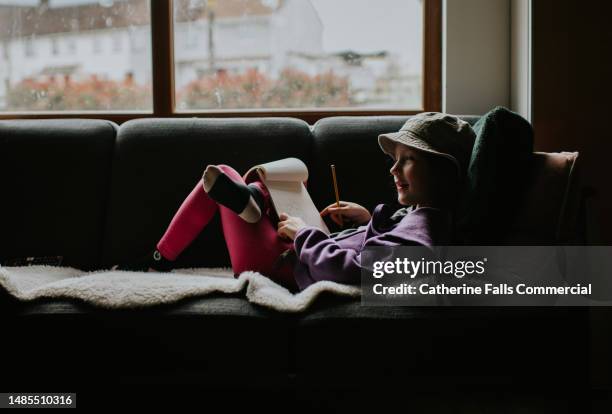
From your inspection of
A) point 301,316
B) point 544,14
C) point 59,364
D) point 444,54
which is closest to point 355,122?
point 444,54

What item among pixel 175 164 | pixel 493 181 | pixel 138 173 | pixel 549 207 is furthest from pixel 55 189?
pixel 549 207

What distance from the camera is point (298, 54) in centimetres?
229

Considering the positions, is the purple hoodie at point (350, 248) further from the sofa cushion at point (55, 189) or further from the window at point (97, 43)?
the window at point (97, 43)

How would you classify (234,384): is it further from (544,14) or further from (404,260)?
(544,14)

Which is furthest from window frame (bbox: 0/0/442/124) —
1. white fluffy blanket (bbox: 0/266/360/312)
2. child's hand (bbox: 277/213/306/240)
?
white fluffy blanket (bbox: 0/266/360/312)

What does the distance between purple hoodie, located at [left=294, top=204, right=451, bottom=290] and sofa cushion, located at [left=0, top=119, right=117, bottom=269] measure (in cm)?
80

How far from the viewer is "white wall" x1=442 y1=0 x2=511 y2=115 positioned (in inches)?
84.4

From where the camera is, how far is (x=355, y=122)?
191 centimetres

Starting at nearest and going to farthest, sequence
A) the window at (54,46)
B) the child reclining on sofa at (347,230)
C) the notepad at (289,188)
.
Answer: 1. the child reclining on sofa at (347,230)
2. the notepad at (289,188)
3. the window at (54,46)

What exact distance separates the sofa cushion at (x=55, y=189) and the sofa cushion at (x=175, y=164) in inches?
2.4

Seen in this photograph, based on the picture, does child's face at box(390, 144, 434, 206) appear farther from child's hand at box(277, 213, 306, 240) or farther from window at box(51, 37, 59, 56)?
window at box(51, 37, 59, 56)

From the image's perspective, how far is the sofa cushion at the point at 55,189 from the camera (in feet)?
6.04

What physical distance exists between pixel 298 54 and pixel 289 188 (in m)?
0.84

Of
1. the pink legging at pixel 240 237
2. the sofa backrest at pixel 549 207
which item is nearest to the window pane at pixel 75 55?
the pink legging at pixel 240 237
